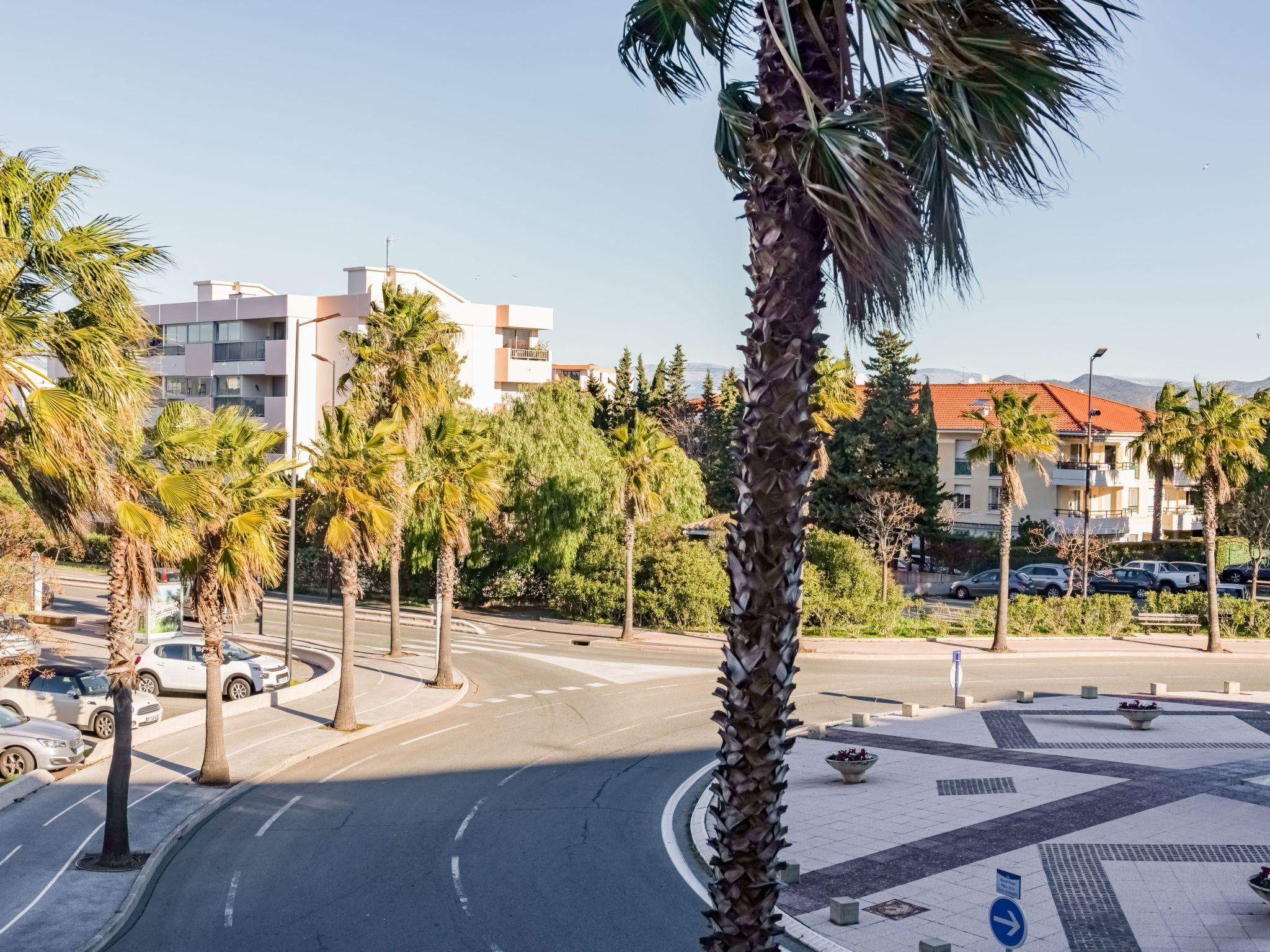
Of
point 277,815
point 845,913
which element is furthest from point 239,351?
point 845,913

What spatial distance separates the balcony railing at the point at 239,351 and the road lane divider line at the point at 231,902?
177ft

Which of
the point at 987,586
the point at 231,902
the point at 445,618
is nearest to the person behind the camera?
the point at 231,902

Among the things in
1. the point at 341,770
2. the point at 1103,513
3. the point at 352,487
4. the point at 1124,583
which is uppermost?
the point at 1103,513

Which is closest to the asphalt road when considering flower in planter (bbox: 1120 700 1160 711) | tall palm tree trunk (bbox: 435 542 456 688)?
tall palm tree trunk (bbox: 435 542 456 688)

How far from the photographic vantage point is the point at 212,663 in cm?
2114

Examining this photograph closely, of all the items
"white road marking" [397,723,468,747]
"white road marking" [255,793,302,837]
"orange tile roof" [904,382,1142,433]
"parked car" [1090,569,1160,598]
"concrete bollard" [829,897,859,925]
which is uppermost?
"orange tile roof" [904,382,1142,433]

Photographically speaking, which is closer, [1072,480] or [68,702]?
[68,702]

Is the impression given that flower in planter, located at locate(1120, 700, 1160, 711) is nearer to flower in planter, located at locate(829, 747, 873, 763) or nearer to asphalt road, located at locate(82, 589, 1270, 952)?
asphalt road, located at locate(82, 589, 1270, 952)

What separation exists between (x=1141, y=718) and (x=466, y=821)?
15665mm

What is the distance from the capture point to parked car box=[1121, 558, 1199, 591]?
185ft

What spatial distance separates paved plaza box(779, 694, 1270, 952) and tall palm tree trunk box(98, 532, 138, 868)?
9.50 metres

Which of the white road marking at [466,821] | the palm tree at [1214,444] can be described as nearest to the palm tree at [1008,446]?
the palm tree at [1214,444]

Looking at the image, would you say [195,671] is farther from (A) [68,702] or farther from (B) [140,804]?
(B) [140,804]

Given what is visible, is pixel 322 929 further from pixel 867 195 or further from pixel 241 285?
pixel 241 285
